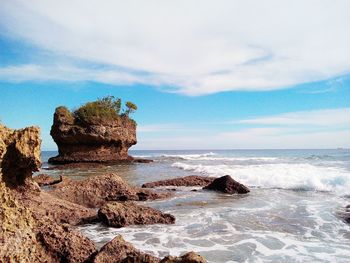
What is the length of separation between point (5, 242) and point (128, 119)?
44.2m

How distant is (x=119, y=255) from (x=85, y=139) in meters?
37.9

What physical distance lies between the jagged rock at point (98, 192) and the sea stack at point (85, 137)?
94.4 feet

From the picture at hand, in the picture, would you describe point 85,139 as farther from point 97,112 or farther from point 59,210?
point 59,210

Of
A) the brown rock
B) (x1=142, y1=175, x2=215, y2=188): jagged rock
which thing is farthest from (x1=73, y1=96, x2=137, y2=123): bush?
the brown rock

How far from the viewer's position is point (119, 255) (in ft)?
18.7

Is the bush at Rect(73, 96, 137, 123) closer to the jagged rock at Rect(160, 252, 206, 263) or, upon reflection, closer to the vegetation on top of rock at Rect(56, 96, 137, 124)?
the vegetation on top of rock at Rect(56, 96, 137, 124)

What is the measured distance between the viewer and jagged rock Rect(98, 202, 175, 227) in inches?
374

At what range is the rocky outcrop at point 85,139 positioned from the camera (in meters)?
41.7

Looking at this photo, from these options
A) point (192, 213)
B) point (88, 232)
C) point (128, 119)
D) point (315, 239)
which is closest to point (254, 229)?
point (315, 239)

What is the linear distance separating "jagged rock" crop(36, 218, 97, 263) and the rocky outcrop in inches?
1430

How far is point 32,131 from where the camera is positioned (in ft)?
19.2

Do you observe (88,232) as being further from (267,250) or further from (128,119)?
(128,119)

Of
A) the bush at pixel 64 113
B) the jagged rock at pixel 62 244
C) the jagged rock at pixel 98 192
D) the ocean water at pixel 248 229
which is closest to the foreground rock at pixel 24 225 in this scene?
the jagged rock at pixel 62 244

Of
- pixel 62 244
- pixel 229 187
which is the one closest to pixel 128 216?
pixel 62 244
